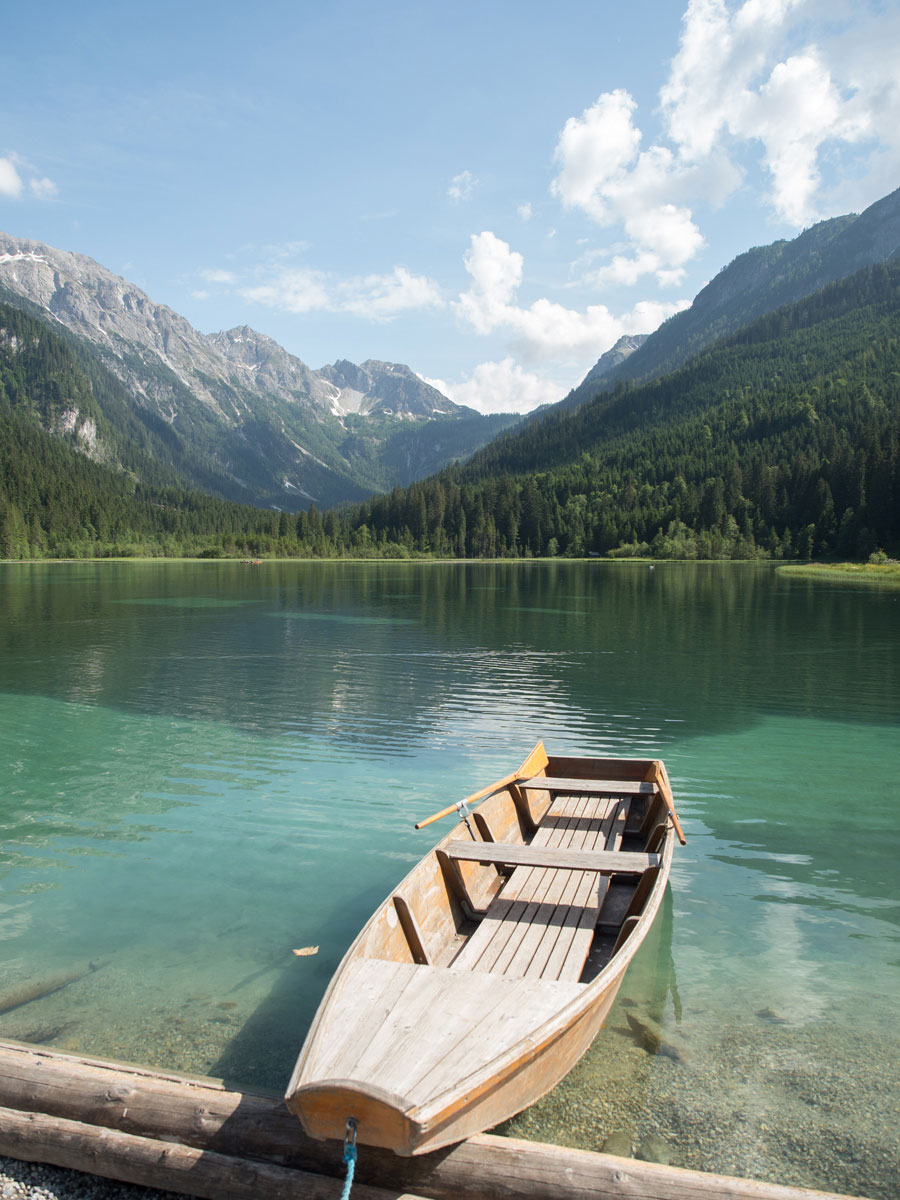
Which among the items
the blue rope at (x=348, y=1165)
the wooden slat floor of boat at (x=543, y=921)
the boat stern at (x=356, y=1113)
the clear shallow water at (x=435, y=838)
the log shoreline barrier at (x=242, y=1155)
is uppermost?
the boat stern at (x=356, y=1113)

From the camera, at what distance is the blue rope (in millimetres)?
5434

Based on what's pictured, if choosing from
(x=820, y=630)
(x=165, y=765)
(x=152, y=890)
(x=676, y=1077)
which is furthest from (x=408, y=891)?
(x=820, y=630)

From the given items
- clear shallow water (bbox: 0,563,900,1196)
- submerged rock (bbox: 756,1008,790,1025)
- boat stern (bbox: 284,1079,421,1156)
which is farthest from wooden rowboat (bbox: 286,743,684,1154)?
submerged rock (bbox: 756,1008,790,1025)

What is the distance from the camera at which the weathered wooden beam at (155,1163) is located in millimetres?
5879

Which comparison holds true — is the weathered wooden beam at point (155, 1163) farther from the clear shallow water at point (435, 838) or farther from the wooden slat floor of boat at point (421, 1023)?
the clear shallow water at point (435, 838)

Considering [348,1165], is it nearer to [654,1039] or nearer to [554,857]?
[654,1039]

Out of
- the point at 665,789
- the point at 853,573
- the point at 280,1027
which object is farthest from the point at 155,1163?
the point at 853,573

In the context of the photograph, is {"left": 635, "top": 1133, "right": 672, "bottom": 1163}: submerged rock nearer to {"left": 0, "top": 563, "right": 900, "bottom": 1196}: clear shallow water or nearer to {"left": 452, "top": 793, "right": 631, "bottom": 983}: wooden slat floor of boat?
{"left": 0, "top": 563, "right": 900, "bottom": 1196}: clear shallow water

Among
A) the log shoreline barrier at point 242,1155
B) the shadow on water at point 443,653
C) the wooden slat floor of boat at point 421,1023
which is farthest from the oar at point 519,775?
the shadow on water at point 443,653

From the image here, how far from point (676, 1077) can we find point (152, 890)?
9.38 metres

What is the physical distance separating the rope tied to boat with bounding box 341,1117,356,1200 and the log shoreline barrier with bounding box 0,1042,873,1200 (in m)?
0.40

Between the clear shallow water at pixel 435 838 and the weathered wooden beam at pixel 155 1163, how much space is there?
2.32 m

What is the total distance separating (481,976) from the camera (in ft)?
24.4

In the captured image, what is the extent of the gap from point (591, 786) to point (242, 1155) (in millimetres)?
10419
